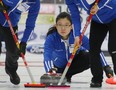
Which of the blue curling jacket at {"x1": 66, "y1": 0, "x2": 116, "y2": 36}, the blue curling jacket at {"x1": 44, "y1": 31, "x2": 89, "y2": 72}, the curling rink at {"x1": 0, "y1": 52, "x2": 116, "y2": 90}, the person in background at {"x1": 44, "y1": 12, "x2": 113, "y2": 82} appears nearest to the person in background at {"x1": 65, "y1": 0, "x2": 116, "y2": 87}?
the blue curling jacket at {"x1": 66, "y1": 0, "x2": 116, "y2": 36}

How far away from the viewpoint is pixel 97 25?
9.84 feet

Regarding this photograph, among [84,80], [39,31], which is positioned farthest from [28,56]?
[84,80]

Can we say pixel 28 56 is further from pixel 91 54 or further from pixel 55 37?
pixel 91 54

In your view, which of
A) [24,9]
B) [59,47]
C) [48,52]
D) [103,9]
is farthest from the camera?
[59,47]

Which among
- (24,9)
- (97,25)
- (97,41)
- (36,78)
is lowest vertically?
(36,78)

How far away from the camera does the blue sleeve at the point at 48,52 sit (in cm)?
311

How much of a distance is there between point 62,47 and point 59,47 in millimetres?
24

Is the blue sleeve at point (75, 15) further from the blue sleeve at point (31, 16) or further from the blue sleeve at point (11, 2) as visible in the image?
the blue sleeve at point (11, 2)

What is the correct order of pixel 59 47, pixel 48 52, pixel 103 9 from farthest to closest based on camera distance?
pixel 59 47
pixel 48 52
pixel 103 9

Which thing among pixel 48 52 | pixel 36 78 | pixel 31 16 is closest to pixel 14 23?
pixel 31 16

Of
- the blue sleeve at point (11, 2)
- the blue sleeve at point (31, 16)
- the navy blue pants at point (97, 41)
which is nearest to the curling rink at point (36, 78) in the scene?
the navy blue pants at point (97, 41)

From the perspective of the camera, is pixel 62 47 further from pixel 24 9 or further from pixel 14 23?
pixel 24 9

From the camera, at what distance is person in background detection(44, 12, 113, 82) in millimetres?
3254

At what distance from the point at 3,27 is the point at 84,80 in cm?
83
